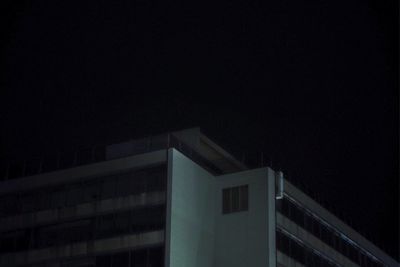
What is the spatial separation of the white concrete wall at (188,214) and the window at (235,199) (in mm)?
983

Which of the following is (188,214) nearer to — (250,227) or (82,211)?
(250,227)

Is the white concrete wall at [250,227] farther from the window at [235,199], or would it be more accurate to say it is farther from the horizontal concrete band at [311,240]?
the horizontal concrete band at [311,240]

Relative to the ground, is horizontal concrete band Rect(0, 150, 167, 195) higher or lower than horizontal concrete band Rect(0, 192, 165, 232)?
higher

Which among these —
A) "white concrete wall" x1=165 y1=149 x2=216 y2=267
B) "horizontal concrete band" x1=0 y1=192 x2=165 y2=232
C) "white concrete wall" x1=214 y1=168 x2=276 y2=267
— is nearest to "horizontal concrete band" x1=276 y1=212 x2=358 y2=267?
"white concrete wall" x1=214 y1=168 x2=276 y2=267

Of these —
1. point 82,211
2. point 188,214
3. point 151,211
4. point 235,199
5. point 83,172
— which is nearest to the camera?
point 151,211

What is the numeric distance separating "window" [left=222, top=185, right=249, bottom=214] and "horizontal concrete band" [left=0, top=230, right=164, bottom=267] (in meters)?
7.07

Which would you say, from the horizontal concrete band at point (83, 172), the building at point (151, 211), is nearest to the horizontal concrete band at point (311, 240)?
the building at point (151, 211)

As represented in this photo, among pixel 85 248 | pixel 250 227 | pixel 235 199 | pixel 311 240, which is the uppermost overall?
pixel 235 199

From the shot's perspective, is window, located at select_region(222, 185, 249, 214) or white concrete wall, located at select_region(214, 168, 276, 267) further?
window, located at select_region(222, 185, 249, 214)

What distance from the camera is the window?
5803 cm

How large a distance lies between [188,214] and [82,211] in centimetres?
856

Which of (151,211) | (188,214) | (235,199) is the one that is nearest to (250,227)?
(235,199)

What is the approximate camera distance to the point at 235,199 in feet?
192

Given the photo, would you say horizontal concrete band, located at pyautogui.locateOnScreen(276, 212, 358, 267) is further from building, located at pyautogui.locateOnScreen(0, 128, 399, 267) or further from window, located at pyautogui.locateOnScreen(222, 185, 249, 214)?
window, located at pyautogui.locateOnScreen(222, 185, 249, 214)
